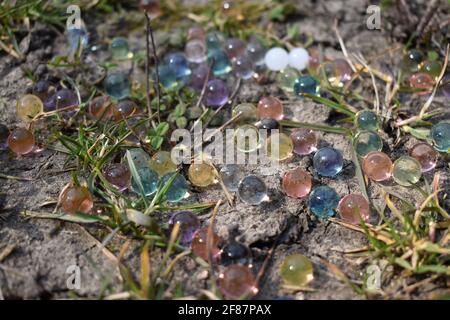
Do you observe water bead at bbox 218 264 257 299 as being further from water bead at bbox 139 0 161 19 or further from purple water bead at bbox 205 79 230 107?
water bead at bbox 139 0 161 19

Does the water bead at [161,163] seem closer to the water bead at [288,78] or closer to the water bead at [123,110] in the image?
the water bead at [123,110]

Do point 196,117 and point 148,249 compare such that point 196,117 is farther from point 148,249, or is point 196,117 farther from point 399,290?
point 399,290

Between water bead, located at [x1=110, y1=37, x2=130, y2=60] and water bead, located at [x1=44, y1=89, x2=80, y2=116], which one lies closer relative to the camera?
water bead, located at [x1=44, y1=89, x2=80, y2=116]

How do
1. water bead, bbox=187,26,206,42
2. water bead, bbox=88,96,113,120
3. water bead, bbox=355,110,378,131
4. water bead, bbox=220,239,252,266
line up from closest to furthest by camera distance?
water bead, bbox=220,239,252,266 < water bead, bbox=355,110,378,131 < water bead, bbox=88,96,113,120 < water bead, bbox=187,26,206,42

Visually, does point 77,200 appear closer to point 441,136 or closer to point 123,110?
point 123,110

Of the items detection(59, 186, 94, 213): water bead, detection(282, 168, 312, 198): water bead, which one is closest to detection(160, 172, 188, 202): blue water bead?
detection(59, 186, 94, 213): water bead

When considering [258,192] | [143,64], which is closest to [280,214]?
[258,192]
